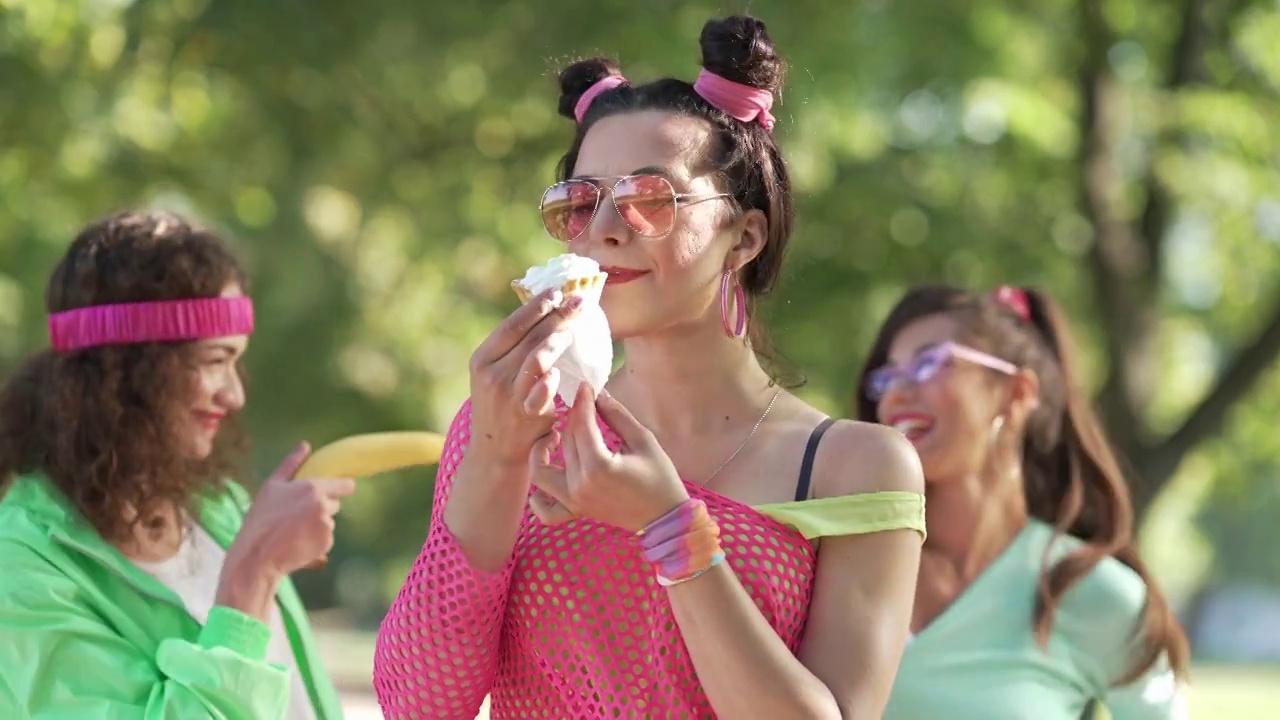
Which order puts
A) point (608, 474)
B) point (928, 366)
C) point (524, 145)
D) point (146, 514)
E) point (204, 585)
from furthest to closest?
point (524, 145)
point (928, 366)
point (204, 585)
point (146, 514)
point (608, 474)

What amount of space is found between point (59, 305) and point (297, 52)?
4.70m

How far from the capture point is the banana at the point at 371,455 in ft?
12.4

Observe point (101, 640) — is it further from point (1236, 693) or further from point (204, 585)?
point (1236, 693)

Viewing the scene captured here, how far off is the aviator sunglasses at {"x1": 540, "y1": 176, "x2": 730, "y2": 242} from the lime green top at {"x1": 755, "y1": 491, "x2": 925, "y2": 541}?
451mm

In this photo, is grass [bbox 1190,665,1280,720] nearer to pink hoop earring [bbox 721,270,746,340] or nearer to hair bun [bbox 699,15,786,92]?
pink hoop earring [bbox 721,270,746,340]

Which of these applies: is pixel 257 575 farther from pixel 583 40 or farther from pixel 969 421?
pixel 583 40

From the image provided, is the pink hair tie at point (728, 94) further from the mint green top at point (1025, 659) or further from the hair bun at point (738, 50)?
the mint green top at point (1025, 659)

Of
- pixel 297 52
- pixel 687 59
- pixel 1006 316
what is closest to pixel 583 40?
pixel 687 59

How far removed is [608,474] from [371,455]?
181cm

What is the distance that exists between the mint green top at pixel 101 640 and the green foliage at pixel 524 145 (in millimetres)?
4581

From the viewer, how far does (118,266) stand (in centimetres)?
387

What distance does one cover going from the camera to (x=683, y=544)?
2152 mm

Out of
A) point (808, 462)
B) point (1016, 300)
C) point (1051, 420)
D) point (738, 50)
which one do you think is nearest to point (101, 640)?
point (808, 462)

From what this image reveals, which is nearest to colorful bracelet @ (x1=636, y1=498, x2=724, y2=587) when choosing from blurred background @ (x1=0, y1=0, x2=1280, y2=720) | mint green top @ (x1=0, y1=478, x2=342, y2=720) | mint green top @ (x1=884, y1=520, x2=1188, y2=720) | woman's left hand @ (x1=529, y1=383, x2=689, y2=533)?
woman's left hand @ (x1=529, y1=383, x2=689, y2=533)
